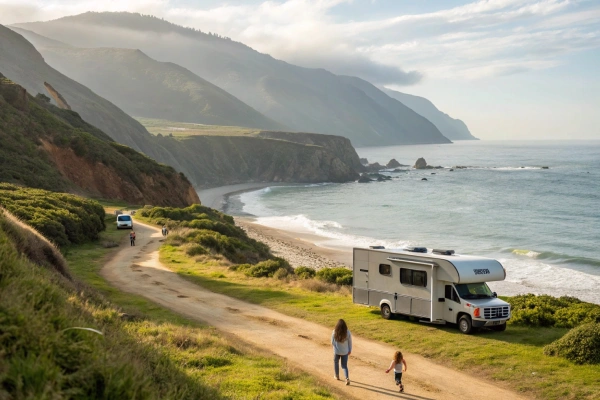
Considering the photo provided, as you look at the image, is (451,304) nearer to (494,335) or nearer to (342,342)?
(494,335)

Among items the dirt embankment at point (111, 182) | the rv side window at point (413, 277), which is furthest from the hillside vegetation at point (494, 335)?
the dirt embankment at point (111, 182)

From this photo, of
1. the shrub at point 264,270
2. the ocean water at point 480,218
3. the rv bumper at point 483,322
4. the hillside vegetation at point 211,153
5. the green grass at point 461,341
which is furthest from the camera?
the hillside vegetation at point 211,153

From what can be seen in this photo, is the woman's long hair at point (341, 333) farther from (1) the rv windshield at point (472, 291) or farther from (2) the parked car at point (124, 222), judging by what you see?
(2) the parked car at point (124, 222)

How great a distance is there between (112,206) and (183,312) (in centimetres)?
3965

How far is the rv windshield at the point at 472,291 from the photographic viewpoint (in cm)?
1864

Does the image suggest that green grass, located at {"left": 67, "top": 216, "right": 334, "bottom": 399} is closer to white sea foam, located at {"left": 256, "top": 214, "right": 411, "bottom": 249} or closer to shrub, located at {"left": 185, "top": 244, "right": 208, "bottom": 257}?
shrub, located at {"left": 185, "top": 244, "right": 208, "bottom": 257}

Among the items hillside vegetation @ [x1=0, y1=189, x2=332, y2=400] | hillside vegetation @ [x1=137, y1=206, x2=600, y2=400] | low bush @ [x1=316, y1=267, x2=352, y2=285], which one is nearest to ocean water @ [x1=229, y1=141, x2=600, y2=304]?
low bush @ [x1=316, y1=267, x2=352, y2=285]

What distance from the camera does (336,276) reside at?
30.3 m

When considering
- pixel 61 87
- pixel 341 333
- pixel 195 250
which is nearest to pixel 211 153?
pixel 61 87

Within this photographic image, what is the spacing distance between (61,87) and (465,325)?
146910mm

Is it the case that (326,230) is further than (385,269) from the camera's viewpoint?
Yes

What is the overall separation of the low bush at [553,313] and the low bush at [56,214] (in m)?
25.5

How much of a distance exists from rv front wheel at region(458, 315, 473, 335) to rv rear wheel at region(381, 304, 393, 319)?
2877mm

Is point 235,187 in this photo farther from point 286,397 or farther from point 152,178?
point 286,397
